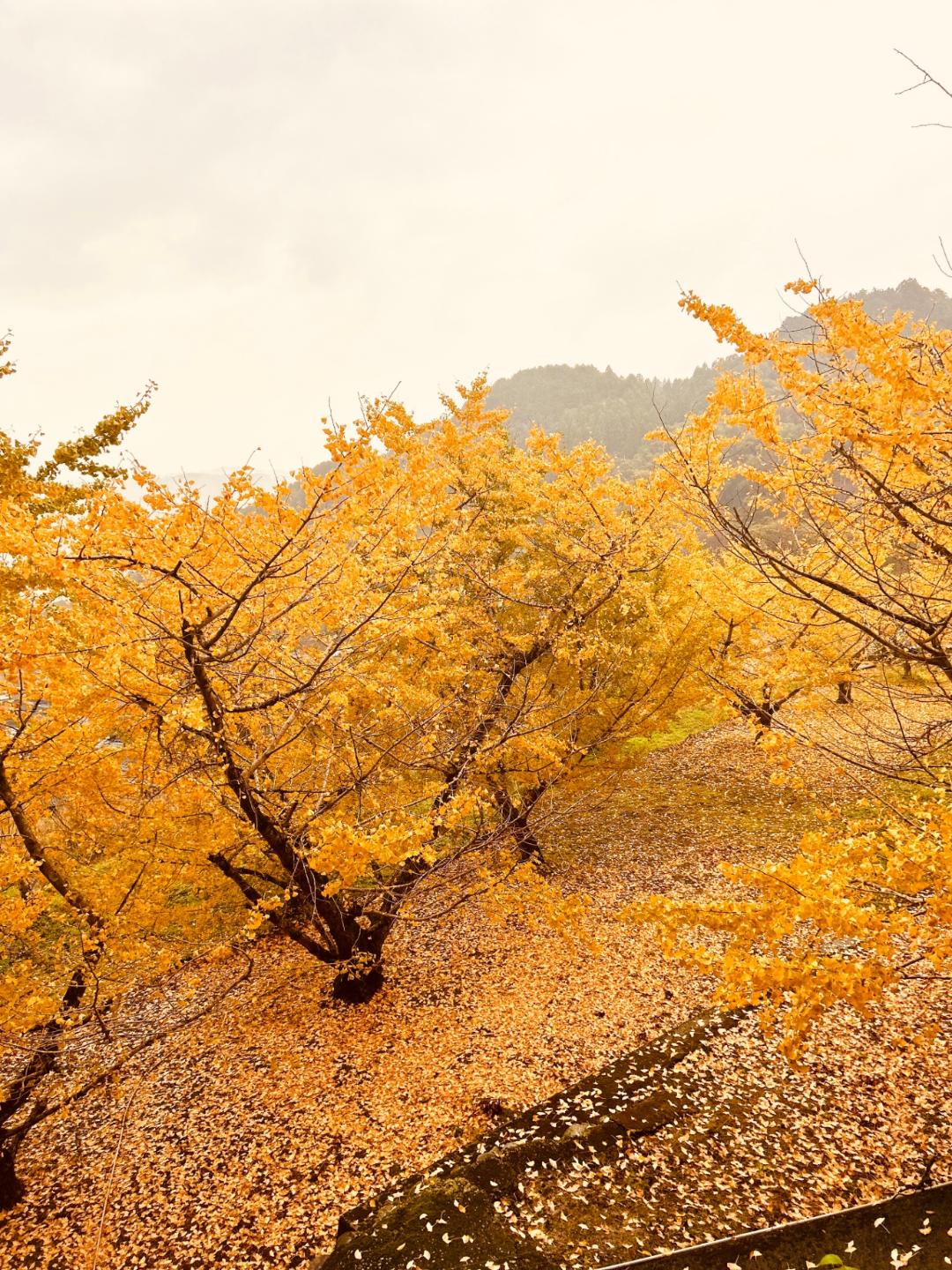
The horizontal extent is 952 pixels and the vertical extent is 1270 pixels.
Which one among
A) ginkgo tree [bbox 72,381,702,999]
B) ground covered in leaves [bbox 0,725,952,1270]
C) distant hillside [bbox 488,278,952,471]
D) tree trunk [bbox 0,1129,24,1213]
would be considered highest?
distant hillside [bbox 488,278,952,471]

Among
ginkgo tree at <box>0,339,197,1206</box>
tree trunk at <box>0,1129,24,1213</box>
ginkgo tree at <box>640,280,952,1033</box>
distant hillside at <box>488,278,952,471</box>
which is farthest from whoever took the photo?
distant hillside at <box>488,278,952,471</box>

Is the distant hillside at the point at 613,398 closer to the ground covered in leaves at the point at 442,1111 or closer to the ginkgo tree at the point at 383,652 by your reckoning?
the ginkgo tree at the point at 383,652

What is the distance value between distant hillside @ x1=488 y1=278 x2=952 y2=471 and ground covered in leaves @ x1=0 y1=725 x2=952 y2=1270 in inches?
3059

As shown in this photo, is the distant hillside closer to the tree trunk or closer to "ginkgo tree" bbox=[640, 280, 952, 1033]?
"ginkgo tree" bbox=[640, 280, 952, 1033]

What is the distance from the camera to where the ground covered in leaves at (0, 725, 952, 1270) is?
583cm

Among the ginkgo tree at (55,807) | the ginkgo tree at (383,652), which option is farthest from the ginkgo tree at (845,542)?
the ginkgo tree at (55,807)

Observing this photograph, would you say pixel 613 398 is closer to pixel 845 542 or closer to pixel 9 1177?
pixel 845 542

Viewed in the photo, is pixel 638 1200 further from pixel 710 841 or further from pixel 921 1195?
Answer: pixel 710 841

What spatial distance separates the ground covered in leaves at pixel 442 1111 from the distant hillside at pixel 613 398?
77.7m

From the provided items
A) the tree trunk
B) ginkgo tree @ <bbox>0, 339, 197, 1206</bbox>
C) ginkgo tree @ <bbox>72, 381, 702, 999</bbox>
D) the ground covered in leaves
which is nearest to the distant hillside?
ginkgo tree @ <bbox>72, 381, 702, 999</bbox>

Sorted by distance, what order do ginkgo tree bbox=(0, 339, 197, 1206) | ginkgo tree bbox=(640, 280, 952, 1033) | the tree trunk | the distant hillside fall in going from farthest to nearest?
1. the distant hillside
2. the tree trunk
3. ginkgo tree bbox=(0, 339, 197, 1206)
4. ginkgo tree bbox=(640, 280, 952, 1033)

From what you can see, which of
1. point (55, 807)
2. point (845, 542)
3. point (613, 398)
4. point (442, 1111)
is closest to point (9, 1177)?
point (55, 807)

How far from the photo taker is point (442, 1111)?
7.35 m

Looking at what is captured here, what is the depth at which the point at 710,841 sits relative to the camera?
14.4 meters
